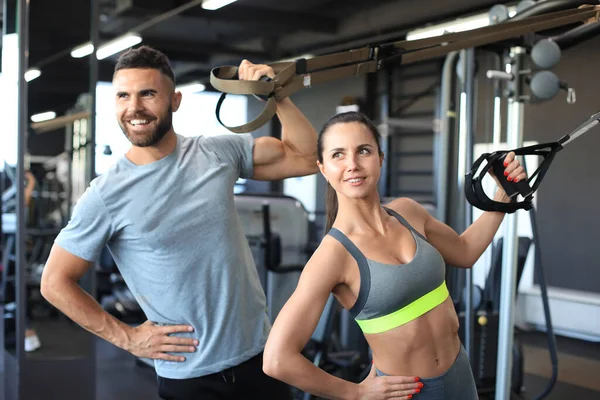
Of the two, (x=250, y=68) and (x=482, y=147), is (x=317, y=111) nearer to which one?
(x=482, y=147)

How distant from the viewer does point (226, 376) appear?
1.80 m

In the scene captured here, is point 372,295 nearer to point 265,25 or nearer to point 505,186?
point 505,186

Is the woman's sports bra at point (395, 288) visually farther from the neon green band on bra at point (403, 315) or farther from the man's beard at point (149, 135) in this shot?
the man's beard at point (149, 135)

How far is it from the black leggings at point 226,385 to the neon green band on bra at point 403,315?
50 centimetres

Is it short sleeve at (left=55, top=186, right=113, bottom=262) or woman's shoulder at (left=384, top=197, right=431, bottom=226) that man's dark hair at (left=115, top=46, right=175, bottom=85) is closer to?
short sleeve at (left=55, top=186, right=113, bottom=262)

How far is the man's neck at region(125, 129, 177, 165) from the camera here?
1807mm

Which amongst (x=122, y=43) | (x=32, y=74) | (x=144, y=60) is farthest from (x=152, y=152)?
(x=122, y=43)

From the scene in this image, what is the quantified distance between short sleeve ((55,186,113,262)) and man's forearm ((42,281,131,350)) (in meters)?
0.10

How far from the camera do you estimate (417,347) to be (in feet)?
4.72

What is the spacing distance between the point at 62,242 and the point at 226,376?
1.82 feet

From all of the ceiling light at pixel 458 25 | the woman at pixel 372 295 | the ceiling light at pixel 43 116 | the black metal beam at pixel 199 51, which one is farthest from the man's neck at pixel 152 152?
the black metal beam at pixel 199 51

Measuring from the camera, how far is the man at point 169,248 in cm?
176

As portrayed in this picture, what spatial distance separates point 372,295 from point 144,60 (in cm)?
86

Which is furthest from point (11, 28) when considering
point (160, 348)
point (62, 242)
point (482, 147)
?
point (482, 147)
